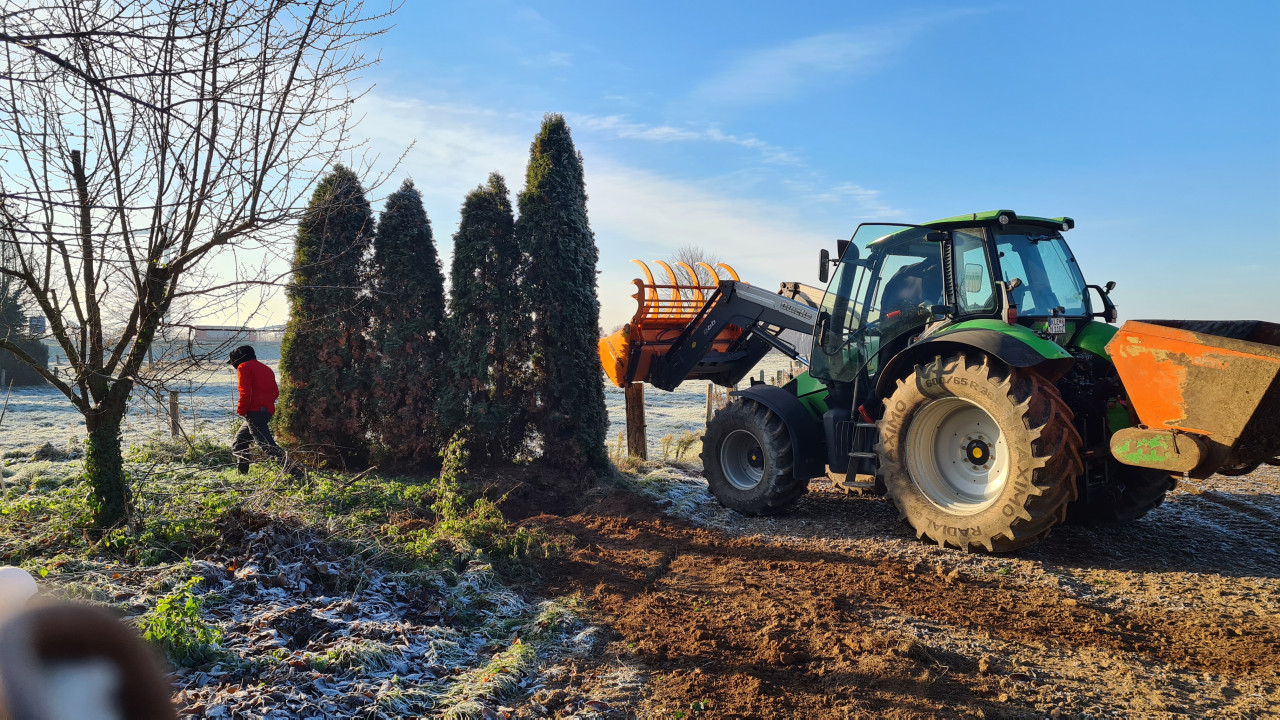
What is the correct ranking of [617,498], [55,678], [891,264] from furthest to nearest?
[617,498], [891,264], [55,678]

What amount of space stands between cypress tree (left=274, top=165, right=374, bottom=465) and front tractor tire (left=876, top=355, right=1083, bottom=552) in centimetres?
640

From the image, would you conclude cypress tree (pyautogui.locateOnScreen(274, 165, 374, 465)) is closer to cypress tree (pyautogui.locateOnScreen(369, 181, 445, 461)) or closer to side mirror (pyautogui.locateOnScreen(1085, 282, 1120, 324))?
cypress tree (pyautogui.locateOnScreen(369, 181, 445, 461))

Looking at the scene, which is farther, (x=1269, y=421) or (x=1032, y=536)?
(x=1032, y=536)

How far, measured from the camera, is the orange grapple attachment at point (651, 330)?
27.4 ft

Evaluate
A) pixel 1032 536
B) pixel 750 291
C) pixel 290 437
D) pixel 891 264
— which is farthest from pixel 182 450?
pixel 1032 536

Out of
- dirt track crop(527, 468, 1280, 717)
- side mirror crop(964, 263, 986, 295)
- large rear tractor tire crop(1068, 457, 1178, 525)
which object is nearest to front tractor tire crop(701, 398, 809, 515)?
dirt track crop(527, 468, 1280, 717)

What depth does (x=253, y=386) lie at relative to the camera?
26.9 ft

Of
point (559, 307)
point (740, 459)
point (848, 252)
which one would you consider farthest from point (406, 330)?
point (848, 252)

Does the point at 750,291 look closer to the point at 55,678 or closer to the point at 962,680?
the point at 962,680

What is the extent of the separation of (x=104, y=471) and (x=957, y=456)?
6.28 m

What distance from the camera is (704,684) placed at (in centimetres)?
322

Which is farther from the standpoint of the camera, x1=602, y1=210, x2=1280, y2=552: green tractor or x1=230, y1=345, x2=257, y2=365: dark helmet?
x1=230, y1=345, x2=257, y2=365: dark helmet

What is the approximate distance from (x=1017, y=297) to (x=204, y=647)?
6094 mm

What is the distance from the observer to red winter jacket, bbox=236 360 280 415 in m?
8.17
